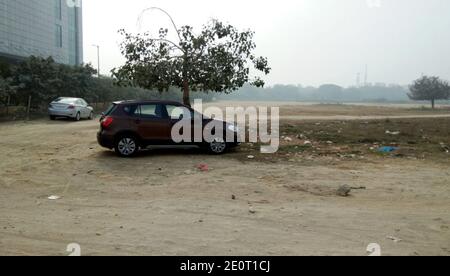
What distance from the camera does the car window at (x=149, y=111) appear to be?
39.8ft

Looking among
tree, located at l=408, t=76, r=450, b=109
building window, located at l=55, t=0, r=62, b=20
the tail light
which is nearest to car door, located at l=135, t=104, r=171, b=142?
the tail light

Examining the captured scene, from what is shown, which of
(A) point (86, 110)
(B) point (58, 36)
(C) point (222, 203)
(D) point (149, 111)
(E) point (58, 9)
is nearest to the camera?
(C) point (222, 203)

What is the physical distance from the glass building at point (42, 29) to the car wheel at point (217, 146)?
98.8 ft

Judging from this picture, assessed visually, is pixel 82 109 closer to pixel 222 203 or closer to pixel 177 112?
pixel 177 112

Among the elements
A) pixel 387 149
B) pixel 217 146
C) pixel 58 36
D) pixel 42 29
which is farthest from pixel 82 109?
pixel 58 36

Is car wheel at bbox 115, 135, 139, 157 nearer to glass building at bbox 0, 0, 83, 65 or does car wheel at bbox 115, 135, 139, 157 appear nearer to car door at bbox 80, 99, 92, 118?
car door at bbox 80, 99, 92, 118

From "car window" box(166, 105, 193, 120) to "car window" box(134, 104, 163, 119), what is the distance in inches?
10.5

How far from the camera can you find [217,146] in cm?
1262

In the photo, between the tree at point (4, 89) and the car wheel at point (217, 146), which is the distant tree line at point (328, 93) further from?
the car wheel at point (217, 146)

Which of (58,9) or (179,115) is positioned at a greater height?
(58,9)

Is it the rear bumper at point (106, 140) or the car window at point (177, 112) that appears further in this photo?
the car window at point (177, 112)

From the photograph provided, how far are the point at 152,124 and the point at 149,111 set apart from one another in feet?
1.26

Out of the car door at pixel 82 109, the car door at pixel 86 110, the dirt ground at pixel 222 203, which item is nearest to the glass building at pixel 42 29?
the car door at pixel 86 110

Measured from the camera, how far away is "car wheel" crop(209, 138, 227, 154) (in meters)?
12.6
